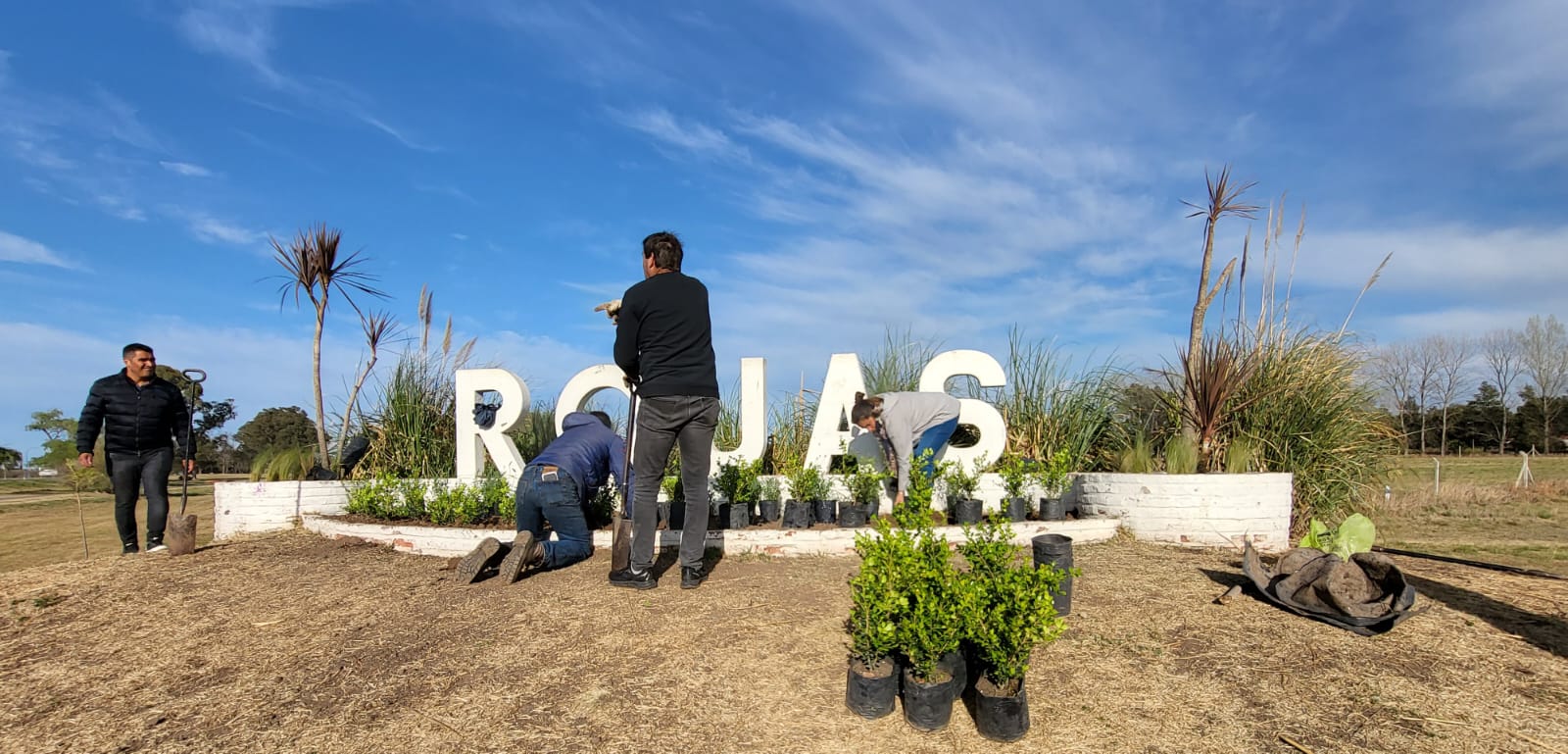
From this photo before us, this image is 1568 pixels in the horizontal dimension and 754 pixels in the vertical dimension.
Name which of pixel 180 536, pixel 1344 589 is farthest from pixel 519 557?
pixel 1344 589

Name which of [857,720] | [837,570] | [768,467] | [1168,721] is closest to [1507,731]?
[1168,721]

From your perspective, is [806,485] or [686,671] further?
[806,485]

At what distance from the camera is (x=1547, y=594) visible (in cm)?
425

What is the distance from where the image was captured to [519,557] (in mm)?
4496

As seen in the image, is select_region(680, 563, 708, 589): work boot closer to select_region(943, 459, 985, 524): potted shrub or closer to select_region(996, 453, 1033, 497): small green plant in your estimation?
select_region(943, 459, 985, 524): potted shrub

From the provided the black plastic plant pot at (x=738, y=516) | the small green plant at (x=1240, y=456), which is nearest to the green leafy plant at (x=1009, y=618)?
the black plastic plant pot at (x=738, y=516)

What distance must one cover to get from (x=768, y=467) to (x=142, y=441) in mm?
5294

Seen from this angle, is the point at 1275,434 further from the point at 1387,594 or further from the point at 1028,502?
the point at 1387,594

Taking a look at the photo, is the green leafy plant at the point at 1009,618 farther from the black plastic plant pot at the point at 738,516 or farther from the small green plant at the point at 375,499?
the small green plant at the point at 375,499

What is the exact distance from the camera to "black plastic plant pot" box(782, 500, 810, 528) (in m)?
5.81

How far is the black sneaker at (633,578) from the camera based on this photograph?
14.2ft

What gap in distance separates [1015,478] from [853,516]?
4.81ft

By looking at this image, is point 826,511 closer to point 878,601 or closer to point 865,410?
point 865,410

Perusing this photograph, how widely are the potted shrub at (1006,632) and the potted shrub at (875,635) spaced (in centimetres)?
26
